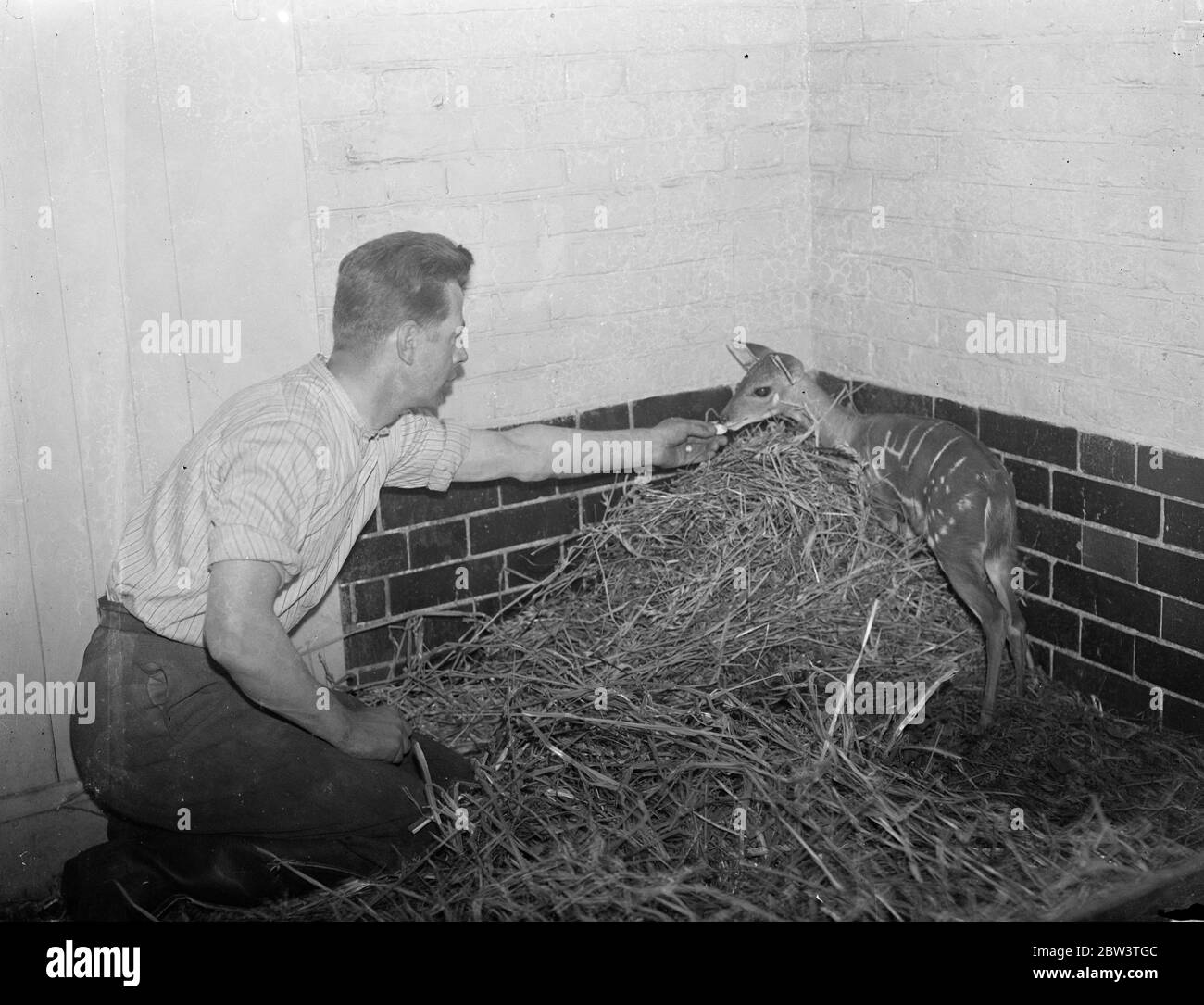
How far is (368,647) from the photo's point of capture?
4.88m

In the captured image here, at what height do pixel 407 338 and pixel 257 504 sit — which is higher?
pixel 407 338

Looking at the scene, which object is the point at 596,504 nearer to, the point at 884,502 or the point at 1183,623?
the point at 884,502

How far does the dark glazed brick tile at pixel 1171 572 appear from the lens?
4363 millimetres

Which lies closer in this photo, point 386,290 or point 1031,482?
point 386,290

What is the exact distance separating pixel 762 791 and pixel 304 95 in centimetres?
243

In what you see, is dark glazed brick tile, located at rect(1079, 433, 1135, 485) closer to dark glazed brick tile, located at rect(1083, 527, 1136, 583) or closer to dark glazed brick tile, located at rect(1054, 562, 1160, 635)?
dark glazed brick tile, located at rect(1083, 527, 1136, 583)

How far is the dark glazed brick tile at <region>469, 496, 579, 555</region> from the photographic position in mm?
5074

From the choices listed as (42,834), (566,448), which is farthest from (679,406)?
(42,834)

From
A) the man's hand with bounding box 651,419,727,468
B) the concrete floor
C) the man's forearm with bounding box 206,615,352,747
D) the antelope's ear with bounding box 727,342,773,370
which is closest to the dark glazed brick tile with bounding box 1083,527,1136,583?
→ the man's hand with bounding box 651,419,727,468

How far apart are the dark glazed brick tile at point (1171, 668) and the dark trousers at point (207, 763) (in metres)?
2.39

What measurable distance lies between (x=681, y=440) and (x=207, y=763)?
75.0 inches

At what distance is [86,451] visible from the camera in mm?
4113
